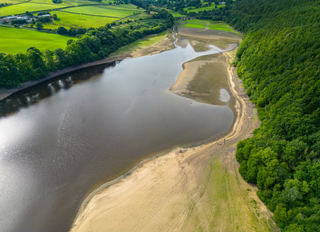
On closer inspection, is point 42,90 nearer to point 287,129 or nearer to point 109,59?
point 109,59

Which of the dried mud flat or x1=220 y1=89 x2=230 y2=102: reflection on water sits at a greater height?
x1=220 y1=89 x2=230 y2=102: reflection on water

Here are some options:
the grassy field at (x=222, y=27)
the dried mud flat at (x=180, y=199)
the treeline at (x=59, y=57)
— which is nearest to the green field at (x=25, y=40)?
the treeline at (x=59, y=57)

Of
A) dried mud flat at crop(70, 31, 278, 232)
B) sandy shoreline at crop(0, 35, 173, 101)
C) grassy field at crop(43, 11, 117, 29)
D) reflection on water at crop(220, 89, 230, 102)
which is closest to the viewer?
dried mud flat at crop(70, 31, 278, 232)

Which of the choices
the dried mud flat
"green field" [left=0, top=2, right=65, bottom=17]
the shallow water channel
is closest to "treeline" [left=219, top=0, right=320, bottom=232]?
the dried mud flat

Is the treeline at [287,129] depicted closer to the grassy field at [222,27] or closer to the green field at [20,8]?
the grassy field at [222,27]

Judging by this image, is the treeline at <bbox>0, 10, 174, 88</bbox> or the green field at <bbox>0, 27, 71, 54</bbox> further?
the green field at <bbox>0, 27, 71, 54</bbox>

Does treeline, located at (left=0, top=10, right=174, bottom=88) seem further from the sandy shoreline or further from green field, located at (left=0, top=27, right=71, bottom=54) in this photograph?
green field, located at (left=0, top=27, right=71, bottom=54)
